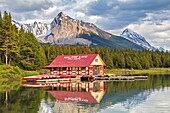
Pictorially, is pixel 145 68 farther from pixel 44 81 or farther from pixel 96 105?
pixel 96 105

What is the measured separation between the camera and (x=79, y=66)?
77.2 metres

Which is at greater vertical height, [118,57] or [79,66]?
[118,57]

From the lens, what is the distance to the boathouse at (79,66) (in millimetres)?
77688

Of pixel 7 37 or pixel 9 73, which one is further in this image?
pixel 7 37

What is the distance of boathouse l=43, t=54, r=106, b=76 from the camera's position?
77688mm

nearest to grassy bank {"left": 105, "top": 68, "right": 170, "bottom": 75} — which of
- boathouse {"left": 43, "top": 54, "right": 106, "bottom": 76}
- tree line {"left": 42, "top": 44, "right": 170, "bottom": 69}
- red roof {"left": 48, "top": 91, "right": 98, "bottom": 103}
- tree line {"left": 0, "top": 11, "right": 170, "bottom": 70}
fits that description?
tree line {"left": 42, "top": 44, "right": 170, "bottom": 69}

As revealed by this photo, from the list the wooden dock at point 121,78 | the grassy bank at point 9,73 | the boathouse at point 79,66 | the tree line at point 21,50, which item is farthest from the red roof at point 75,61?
the grassy bank at point 9,73

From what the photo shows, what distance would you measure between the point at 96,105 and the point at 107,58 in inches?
3358

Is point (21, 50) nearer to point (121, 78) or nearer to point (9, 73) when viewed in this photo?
point (9, 73)

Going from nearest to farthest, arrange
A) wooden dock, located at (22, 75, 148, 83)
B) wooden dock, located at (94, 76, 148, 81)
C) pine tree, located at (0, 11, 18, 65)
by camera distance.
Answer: wooden dock, located at (22, 75, 148, 83) → pine tree, located at (0, 11, 18, 65) → wooden dock, located at (94, 76, 148, 81)

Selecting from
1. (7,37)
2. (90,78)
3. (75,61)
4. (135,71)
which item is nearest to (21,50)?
(7,37)

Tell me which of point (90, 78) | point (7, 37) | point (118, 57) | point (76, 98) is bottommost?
point (76, 98)

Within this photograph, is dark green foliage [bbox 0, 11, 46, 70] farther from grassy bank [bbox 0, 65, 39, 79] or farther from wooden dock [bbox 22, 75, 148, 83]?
wooden dock [bbox 22, 75, 148, 83]

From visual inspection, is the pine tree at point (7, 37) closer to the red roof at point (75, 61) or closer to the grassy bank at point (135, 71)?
the red roof at point (75, 61)
